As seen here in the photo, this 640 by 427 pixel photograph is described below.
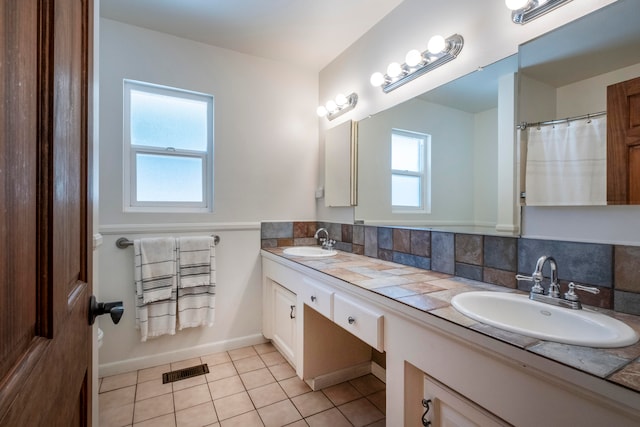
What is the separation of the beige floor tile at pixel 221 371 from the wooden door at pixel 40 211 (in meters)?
1.65

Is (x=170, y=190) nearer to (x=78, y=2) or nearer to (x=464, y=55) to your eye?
(x=78, y=2)

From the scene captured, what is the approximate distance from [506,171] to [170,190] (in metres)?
2.21

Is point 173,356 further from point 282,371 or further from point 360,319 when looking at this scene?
point 360,319

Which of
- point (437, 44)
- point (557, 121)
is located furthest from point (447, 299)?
point (437, 44)

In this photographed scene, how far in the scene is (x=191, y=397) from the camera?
1.82 metres

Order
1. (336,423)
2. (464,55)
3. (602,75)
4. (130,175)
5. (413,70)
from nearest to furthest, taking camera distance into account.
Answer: (602,75) < (464,55) < (336,423) < (413,70) < (130,175)

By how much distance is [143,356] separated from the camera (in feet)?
7.06

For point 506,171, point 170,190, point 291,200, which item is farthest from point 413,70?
point 170,190

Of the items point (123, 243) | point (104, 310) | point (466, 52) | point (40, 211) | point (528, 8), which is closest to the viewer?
point (40, 211)

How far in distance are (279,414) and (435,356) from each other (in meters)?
1.14

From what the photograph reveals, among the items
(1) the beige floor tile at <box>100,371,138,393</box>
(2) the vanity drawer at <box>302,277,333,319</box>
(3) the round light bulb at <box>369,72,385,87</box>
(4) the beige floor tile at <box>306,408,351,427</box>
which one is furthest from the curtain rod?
(1) the beige floor tile at <box>100,371,138,393</box>

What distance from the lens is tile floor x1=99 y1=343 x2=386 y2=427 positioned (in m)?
1.62

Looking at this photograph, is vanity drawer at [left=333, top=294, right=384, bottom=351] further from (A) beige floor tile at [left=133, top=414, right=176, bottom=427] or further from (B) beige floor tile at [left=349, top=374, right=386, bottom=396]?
(A) beige floor tile at [left=133, top=414, right=176, bottom=427]

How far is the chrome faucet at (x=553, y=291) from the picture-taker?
0.99 m
